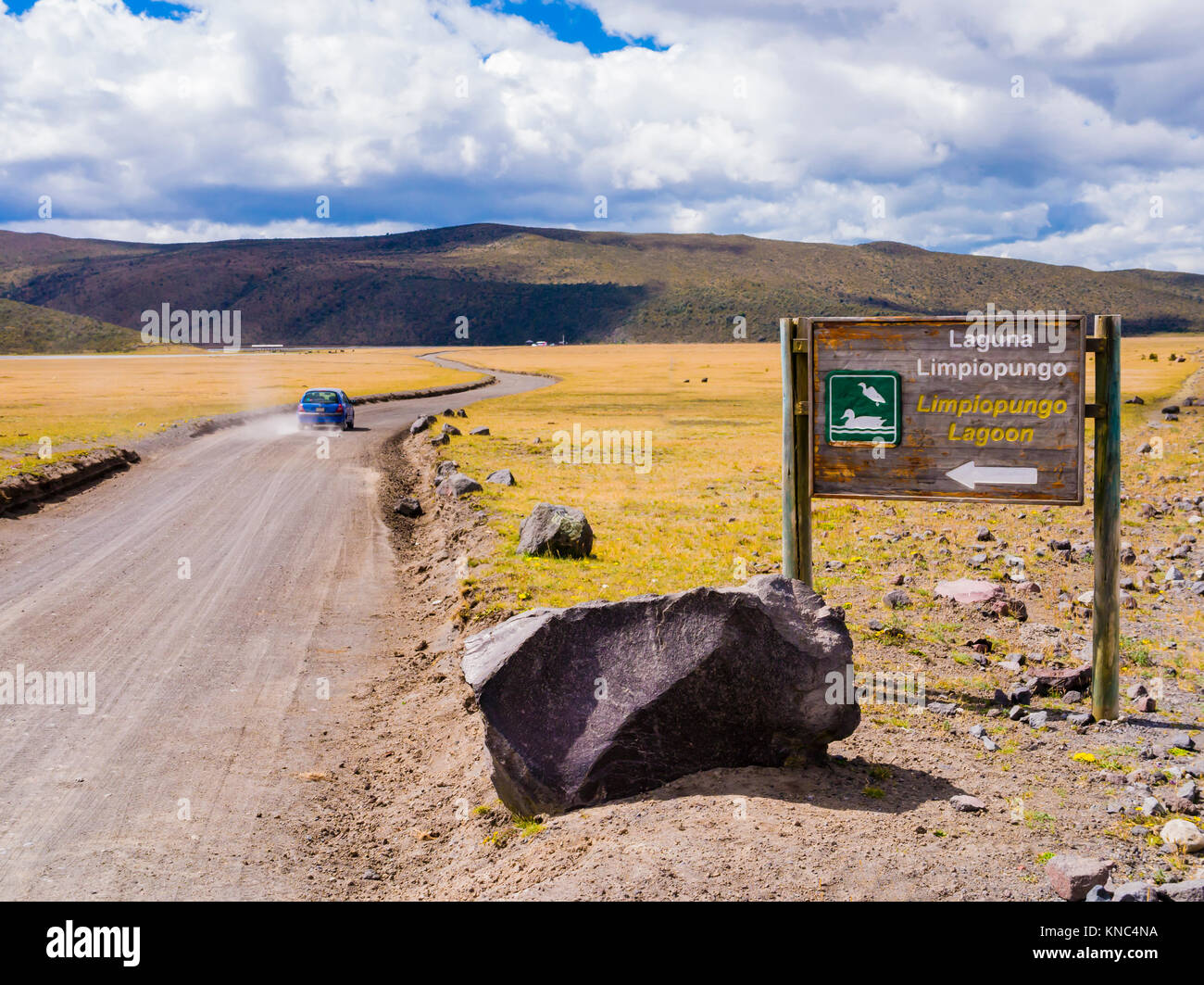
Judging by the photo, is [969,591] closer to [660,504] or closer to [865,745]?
[865,745]

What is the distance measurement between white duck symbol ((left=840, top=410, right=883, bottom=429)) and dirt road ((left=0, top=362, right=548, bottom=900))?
5916 millimetres

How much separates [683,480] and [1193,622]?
15280 millimetres

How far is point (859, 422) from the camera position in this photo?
9234 millimetres

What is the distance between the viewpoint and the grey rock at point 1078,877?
5344mm

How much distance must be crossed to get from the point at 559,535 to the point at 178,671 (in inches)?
243

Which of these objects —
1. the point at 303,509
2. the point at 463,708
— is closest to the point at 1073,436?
the point at 463,708

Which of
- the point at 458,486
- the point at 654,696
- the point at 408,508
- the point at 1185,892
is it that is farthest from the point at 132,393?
the point at 1185,892

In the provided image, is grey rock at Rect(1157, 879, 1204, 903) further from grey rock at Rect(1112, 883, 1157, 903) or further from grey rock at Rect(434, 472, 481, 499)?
grey rock at Rect(434, 472, 481, 499)

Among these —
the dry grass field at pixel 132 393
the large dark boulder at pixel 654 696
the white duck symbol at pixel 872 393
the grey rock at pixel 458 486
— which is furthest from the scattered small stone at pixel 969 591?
the dry grass field at pixel 132 393

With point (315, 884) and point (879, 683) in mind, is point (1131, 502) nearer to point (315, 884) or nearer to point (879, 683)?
point (879, 683)

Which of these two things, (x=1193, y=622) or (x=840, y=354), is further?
(x=1193, y=622)

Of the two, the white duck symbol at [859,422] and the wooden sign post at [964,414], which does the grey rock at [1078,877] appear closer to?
the wooden sign post at [964,414]

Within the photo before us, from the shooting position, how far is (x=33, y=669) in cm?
1115

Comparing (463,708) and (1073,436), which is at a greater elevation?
(1073,436)
